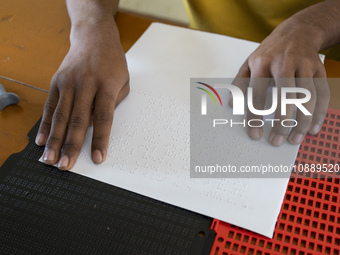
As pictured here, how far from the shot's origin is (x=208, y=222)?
743mm

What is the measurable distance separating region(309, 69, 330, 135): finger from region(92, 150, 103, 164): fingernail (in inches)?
18.4

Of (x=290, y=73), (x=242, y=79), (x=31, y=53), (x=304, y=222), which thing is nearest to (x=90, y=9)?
(x=31, y=53)

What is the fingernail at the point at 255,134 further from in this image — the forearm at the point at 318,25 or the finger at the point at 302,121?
the forearm at the point at 318,25

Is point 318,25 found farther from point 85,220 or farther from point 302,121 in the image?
point 85,220

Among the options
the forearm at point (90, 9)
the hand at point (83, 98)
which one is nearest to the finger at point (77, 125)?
the hand at point (83, 98)

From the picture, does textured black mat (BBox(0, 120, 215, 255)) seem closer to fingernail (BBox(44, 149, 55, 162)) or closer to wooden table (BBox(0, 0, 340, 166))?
fingernail (BBox(44, 149, 55, 162))

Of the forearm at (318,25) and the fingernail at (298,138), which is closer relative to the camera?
the fingernail at (298,138)

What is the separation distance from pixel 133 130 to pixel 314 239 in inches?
17.4

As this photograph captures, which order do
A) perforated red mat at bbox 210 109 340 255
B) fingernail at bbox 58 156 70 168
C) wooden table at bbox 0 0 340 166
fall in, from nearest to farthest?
Answer: perforated red mat at bbox 210 109 340 255 < fingernail at bbox 58 156 70 168 < wooden table at bbox 0 0 340 166

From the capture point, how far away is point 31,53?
1.12 meters

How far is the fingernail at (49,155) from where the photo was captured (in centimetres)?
82

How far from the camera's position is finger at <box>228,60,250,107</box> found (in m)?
0.95

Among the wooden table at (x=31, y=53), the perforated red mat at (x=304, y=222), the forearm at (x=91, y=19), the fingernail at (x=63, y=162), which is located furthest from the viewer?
the forearm at (x=91, y=19)

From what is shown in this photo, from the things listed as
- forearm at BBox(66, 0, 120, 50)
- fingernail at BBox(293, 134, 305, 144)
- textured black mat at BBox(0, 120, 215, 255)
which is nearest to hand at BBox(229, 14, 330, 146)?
fingernail at BBox(293, 134, 305, 144)
